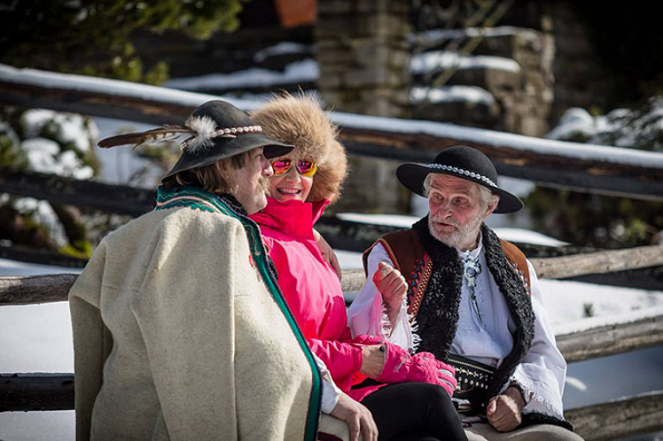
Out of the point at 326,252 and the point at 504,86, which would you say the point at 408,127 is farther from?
the point at 504,86

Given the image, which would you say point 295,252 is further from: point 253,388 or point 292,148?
point 253,388

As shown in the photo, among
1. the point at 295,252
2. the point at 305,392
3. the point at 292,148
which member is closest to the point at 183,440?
the point at 305,392

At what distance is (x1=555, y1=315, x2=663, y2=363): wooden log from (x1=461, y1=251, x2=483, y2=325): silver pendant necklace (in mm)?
1062

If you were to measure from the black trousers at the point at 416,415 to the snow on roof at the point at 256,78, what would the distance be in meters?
11.2

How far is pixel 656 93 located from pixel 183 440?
7.18 meters

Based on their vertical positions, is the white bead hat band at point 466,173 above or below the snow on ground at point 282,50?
below

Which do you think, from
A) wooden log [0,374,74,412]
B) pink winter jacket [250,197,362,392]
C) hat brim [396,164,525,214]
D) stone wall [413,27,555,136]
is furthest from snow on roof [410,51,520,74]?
wooden log [0,374,74,412]

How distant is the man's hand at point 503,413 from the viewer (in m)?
2.88

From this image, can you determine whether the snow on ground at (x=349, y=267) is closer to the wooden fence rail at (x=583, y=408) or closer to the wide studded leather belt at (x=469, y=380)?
the wooden fence rail at (x=583, y=408)

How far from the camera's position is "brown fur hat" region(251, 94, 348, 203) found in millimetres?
2812

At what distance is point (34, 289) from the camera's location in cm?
273

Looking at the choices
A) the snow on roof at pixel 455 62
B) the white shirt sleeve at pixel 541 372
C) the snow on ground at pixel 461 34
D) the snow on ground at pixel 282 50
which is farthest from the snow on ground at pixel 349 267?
the snow on ground at pixel 282 50

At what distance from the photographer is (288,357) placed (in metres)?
2.18

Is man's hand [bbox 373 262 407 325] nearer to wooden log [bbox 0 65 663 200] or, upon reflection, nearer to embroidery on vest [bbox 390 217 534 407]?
embroidery on vest [bbox 390 217 534 407]
